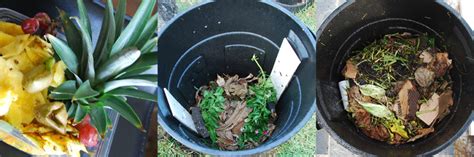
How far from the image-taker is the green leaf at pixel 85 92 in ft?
3.12

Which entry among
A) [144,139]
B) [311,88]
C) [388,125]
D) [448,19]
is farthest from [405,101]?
[144,139]

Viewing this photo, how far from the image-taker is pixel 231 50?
3.67 feet

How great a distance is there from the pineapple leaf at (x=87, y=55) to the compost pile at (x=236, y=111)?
0.24 meters

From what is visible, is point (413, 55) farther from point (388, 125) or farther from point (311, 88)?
point (311, 88)

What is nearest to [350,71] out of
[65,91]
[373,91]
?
[373,91]

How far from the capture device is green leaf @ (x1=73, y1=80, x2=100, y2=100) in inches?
37.4

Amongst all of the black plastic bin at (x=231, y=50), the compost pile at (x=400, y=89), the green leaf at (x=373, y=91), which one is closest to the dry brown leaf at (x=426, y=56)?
the compost pile at (x=400, y=89)

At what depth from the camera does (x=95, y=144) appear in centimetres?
103

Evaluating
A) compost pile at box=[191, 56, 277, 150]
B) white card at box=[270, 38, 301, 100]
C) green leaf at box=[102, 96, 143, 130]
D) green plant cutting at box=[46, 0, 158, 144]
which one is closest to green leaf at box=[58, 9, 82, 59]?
green plant cutting at box=[46, 0, 158, 144]

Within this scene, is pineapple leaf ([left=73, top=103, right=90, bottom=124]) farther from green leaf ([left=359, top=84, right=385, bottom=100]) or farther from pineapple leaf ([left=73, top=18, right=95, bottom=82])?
green leaf ([left=359, top=84, right=385, bottom=100])

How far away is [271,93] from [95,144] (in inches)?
14.8

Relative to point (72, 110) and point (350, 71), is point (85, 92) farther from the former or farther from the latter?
point (350, 71)

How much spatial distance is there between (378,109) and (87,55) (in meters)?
0.72

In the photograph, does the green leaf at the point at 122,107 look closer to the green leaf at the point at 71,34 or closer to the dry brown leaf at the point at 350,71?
the green leaf at the point at 71,34
